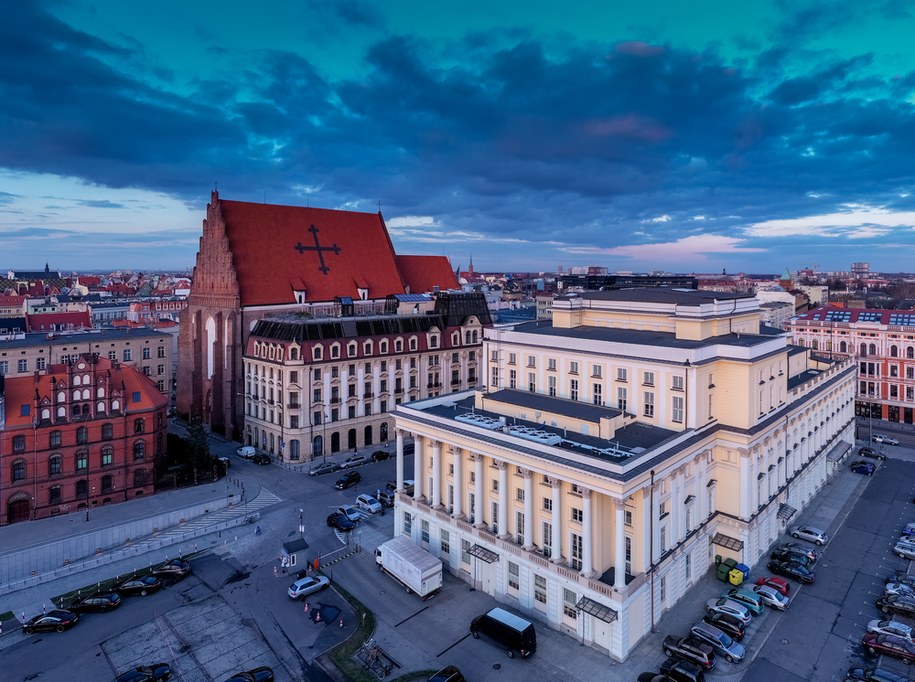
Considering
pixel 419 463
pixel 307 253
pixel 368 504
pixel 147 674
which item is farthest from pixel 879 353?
pixel 147 674

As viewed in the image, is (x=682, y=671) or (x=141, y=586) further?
(x=141, y=586)

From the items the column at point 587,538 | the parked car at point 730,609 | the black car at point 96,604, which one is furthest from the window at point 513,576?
the black car at point 96,604

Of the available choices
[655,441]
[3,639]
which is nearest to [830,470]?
[655,441]

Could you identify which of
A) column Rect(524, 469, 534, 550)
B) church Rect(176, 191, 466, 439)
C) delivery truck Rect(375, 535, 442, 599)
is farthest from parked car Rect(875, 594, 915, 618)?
church Rect(176, 191, 466, 439)

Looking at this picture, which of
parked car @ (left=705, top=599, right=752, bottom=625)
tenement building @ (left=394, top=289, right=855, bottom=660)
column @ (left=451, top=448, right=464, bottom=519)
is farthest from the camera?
column @ (left=451, top=448, right=464, bottom=519)

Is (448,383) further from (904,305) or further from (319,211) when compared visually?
(904,305)

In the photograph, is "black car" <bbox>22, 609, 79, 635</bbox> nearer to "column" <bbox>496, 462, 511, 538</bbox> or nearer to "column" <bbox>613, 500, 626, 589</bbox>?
"column" <bbox>496, 462, 511, 538</bbox>

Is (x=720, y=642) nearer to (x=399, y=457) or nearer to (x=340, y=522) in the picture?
(x=399, y=457)

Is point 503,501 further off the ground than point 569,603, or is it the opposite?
point 503,501
